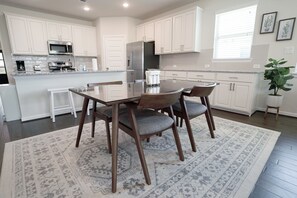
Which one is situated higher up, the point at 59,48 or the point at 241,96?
the point at 59,48

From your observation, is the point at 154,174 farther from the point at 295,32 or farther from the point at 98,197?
the point at 295,32

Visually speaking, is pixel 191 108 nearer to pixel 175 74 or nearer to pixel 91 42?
pixel 175 74

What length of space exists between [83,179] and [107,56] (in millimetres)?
4438

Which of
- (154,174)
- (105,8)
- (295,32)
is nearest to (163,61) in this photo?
(105,8)

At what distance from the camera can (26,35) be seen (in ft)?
13.4

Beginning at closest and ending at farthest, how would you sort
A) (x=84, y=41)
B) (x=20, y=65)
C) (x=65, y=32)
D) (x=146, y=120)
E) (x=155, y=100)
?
(x=155, y=100)
(x=146, y=120)
(x=20, y=65)
(x=65, y=32)
(x=84, y=41)

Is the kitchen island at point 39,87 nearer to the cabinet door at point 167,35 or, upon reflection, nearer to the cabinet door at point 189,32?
the cabinet door at point 167,35

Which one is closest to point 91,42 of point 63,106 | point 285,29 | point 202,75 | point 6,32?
point 6,32

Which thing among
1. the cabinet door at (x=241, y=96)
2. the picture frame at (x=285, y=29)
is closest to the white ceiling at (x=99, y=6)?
the picture frame at (x=285, y=29)

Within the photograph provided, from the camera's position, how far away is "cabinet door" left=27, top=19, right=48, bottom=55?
413 centimetres

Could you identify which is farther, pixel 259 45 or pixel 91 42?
pixel 91 42

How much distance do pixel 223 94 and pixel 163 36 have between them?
2.35 metres

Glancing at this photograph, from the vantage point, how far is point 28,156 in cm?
172

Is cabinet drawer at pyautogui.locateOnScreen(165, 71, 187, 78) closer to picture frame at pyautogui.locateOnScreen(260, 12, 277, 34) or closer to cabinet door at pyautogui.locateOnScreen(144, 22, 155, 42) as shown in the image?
cabinet door at pyautogui.locateOnScreen(144, 22, 155, 42)
